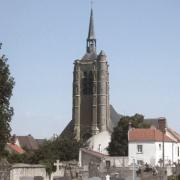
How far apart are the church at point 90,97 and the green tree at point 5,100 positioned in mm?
78903

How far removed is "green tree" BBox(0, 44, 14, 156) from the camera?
4012cm

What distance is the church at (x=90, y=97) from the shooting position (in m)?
121

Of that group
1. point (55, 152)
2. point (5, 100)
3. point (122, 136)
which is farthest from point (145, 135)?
point (5, 100)

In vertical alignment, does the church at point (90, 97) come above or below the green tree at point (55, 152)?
above

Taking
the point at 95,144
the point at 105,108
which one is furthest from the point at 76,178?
the point at 105,108

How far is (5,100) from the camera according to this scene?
1597 inches

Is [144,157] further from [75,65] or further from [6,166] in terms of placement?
[75,65]

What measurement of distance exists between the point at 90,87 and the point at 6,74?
8479cm

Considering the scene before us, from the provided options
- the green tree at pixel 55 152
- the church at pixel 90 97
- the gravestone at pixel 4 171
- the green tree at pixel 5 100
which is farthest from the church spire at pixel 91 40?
the gravestone at pixel 4 171

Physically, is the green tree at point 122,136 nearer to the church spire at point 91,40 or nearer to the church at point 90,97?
the church at point 90,97

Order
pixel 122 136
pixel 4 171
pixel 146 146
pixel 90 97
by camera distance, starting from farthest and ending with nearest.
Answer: pixel 90 97
pixel 122 136
pixel 146 146
pixel 4 171

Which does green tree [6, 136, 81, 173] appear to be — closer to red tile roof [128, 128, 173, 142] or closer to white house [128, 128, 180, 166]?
white house [128, 128, 180, 166]

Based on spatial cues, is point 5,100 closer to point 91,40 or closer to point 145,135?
point 145,135

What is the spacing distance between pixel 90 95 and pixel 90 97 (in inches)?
18.1
